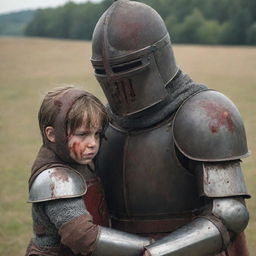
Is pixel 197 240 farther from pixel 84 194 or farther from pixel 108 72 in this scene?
pixel 108 72

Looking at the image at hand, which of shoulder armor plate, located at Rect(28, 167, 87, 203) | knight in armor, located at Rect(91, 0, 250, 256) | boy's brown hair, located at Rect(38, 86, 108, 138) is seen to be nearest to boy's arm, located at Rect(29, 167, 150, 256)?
shoulder armor plate, located at Rect(28, 167, 87, 203)

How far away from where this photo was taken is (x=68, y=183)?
8.11 ft

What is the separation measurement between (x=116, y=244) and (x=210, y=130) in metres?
0.61

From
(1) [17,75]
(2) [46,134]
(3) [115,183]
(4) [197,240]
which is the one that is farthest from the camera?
(1) [17,75]

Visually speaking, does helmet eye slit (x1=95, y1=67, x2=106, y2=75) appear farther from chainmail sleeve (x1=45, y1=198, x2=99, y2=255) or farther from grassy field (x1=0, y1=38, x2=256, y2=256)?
chainmail sleeve (x1=45, y1=198, x2=99, y2=255)

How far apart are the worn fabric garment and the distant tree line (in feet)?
110

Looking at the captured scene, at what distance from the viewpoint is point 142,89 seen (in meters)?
2.68

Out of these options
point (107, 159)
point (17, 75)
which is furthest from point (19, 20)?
point (107, 159)

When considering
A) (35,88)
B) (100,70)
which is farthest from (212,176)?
(35,88)

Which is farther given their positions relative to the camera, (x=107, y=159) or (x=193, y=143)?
(x=107, y=159)

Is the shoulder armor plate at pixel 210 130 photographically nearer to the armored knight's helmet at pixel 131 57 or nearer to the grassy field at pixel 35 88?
the armored knight's helmet at pixel 131 57

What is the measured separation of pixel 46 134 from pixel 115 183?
45 cm

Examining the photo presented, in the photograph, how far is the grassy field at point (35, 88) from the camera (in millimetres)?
7480

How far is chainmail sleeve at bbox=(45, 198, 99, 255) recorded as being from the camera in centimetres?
240
